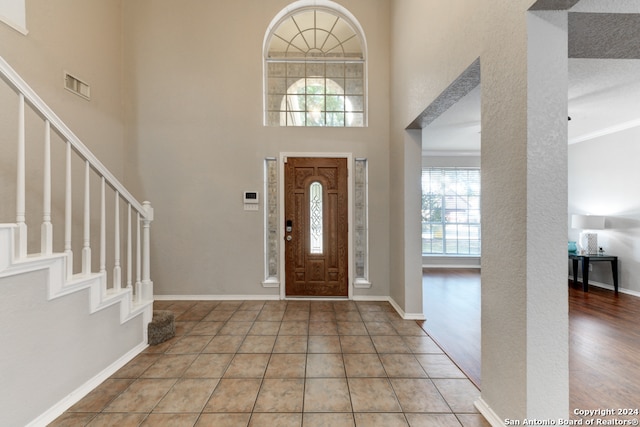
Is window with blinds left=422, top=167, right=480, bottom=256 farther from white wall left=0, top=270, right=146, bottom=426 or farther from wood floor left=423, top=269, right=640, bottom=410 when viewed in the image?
white wall left=0, top=270, right=146, bottom=426

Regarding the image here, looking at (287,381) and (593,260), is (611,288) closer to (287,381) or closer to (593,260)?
(593,260)

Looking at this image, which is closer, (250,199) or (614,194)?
(250,199)

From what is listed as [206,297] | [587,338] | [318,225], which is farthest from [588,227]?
[206,297]

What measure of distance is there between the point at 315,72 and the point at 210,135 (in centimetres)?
182

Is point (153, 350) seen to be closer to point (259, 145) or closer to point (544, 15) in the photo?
point (259, 145)

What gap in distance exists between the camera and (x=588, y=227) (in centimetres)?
460

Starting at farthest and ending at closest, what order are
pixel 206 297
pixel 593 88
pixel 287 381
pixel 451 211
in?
pixel 451 211 < pixel 206 297 < pixel 593 88 < pixel 287 381

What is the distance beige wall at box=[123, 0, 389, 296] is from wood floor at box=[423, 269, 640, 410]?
3.26 ft

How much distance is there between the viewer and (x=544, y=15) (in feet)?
4.40

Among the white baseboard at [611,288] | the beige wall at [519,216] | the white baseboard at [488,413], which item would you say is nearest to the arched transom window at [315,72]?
the beige wall at [519,216]

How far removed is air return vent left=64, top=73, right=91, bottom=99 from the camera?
3068 millimetres

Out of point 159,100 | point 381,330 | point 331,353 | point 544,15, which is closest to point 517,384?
point 331,353

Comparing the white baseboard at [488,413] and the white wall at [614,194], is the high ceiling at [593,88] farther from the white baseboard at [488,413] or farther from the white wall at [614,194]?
the white baseboard at [488,413]

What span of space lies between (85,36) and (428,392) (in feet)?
16.7
